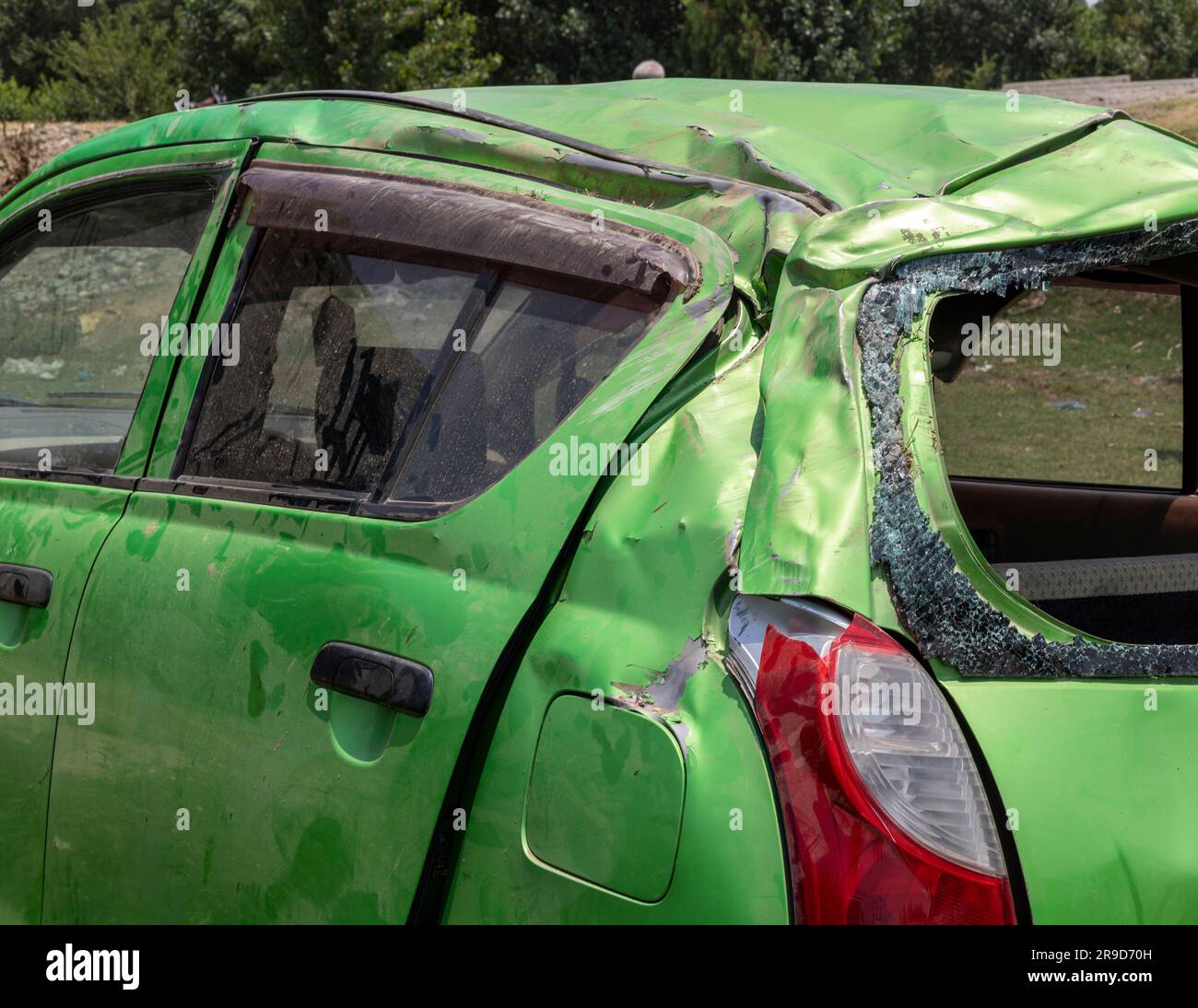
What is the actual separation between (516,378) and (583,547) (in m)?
0.33

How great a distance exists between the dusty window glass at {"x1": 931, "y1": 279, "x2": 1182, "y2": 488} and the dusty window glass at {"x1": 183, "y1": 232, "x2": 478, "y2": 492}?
206 inches

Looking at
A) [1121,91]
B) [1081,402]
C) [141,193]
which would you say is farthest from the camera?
[1121,91]

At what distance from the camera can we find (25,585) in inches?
90.9

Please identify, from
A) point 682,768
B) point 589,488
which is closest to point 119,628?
point 589,488

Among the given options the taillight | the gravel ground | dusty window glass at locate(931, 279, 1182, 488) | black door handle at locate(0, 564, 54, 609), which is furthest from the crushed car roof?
the gravel ground

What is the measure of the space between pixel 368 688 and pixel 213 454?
0.65 meters

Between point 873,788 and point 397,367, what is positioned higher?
point 397,367

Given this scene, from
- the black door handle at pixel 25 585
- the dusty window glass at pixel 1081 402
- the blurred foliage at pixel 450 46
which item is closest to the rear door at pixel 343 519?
the black door handle at pixel 25 585

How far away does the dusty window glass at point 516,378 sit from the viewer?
1.75 m

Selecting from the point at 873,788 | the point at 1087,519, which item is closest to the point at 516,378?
the point at 873,788

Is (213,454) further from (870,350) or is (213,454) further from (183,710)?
(870,350)

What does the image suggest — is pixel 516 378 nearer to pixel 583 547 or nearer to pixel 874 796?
pixel 583 547

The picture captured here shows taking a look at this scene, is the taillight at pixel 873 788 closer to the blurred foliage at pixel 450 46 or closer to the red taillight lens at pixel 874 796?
the red taillight lens at pixel 874 796
